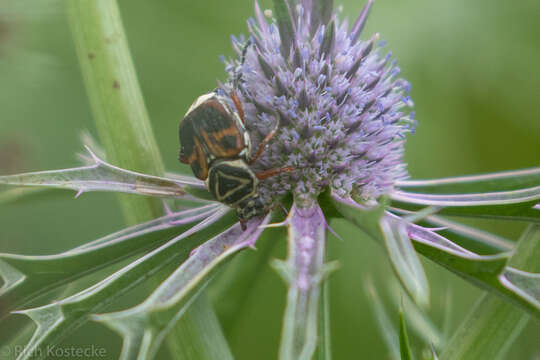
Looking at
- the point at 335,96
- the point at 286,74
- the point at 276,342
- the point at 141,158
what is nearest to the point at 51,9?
the point at 141,158

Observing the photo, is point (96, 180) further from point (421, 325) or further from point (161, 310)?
point (421, 325)

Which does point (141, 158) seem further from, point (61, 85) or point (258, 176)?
point (61, 85)

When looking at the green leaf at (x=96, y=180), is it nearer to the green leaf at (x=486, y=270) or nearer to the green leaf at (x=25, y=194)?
the green leaf at (x=25, y=194)

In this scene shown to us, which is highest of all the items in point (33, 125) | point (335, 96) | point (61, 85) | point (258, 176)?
point (61, 85)

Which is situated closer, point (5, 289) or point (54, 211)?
point (5, 289)

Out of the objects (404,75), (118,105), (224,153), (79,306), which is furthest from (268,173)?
(404,75)

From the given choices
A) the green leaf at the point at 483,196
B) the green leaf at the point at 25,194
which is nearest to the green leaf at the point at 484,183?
the green leaf at the point at 483,196
